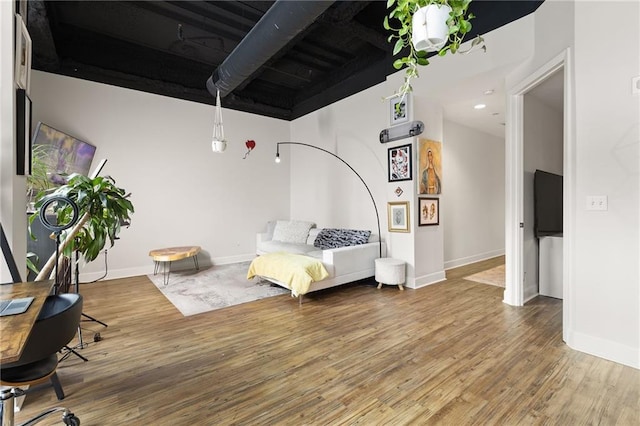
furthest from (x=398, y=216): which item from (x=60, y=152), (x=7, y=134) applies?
(x=60, y=152)

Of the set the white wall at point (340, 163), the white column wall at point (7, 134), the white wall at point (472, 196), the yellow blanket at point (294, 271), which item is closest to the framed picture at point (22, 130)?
the white column wall at point (7, 134)

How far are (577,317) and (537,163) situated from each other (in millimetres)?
2067

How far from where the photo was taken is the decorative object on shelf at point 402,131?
12.9 feet

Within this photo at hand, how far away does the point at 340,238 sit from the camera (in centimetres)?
485

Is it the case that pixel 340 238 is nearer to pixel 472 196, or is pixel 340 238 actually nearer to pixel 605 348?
pixel 472 196

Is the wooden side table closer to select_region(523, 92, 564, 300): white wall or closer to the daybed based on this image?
the daybed

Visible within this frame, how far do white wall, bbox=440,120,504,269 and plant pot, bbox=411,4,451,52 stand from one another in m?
4.19

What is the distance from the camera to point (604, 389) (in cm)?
188

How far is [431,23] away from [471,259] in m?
5.44

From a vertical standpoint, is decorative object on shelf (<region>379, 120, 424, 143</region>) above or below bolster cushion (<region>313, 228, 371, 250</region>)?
→ above

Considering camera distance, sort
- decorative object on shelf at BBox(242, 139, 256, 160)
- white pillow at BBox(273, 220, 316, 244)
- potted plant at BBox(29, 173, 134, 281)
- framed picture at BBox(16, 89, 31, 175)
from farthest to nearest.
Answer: decorative object on shelf at BBox(242, 139, 256, 160) → white pillow at BBox(273, 220, 316, 244) → potted plant at BBox(29, 173, 134, 281) → framed picture at BBox(16, 89, 31, 175)

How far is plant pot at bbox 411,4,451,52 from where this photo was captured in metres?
1.29

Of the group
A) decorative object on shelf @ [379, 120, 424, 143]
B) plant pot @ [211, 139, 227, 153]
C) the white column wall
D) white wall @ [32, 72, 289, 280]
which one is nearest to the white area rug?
white wall @ [32, 72, 289, 280]

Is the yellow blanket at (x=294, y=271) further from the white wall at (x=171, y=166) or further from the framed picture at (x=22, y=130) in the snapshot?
the framed picture at (x=22, y=130)
